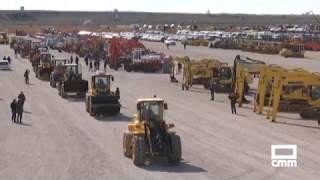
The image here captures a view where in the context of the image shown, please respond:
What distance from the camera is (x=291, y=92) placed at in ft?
122

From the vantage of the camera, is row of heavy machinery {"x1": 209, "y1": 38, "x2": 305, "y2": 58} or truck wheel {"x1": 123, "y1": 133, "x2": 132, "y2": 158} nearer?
truck wheel {"x1": 123, "y1": 133, "x2": 132, "y2": 158}

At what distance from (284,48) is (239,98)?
55.1 m

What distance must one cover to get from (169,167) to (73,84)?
2190cm

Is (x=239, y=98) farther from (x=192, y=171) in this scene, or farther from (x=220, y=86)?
(x=192, y=171)

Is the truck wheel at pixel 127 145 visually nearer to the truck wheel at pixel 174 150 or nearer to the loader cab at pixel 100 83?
the truck wheel at pixel 174 150

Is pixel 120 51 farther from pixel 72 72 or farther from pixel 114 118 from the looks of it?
pixel 114 118

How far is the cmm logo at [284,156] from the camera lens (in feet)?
72.4

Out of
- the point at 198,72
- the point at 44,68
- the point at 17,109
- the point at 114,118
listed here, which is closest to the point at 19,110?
the point at 17,109

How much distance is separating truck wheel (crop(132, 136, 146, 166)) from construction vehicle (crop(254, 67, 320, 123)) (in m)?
12.8

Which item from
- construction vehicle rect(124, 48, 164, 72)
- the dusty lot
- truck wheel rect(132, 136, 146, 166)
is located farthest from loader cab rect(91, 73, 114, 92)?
construction vehicle rect(124, 48, 164, 72)

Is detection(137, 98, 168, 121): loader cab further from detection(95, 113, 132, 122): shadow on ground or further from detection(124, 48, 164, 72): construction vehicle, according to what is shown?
detection(124, 48, 164, 72): construction vehicle

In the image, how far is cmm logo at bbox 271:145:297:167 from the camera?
22078 mm

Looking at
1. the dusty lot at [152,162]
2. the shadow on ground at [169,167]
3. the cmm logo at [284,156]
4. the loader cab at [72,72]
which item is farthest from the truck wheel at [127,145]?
the loader cab at [72,72]

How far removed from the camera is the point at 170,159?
22.0 m
